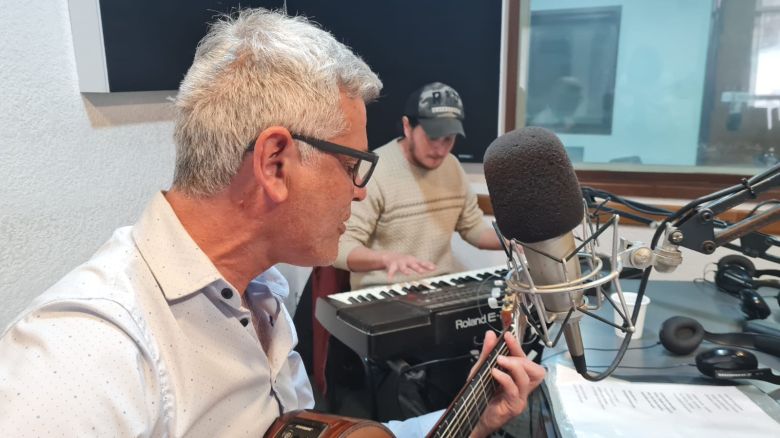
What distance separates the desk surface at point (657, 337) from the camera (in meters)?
1.13

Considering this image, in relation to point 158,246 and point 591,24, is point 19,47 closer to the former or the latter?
point 158,246

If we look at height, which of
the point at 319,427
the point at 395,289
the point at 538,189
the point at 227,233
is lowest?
the point at 395,289

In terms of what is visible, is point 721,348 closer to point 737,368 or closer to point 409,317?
point 737,368

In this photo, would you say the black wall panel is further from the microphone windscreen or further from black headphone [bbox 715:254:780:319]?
the microphone windscreen

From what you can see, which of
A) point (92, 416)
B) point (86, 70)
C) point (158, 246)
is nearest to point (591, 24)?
point (86, 70)

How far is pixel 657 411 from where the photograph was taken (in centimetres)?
100

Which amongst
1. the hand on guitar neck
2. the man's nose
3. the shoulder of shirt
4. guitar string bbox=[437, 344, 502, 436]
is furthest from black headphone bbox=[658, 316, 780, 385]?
the shoulder of shirt

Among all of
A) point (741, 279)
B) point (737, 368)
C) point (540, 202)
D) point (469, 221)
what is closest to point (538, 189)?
point (540, 202)

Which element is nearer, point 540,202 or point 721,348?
point 540,202

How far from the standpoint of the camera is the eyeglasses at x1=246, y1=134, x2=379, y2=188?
874 mm

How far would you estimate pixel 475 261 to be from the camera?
299cm

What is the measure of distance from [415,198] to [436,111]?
0.36 metres

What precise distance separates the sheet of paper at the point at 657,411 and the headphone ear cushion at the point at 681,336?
0.40ft

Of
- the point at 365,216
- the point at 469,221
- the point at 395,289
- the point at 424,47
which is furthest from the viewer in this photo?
the point at 424,47
